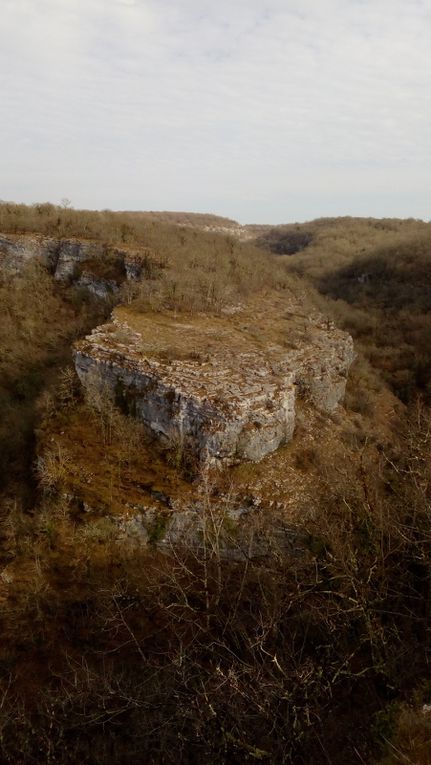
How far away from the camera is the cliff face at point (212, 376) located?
1631 cm

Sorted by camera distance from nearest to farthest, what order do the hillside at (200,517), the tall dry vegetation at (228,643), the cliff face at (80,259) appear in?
the tall dry vegetation at (228,643) → the hillside at (200,517) → the cliff face at (80,259)

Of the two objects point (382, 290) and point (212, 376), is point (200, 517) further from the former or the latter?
point (382, 290)

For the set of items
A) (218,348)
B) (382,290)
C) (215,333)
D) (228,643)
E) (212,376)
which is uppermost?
(382,290)

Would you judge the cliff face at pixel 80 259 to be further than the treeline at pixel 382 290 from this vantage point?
No

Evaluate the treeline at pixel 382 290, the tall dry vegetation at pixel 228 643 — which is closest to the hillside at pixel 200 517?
the tall dry vegetation at pixel 228 643

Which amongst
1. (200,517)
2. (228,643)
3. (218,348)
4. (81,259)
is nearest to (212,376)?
(218,348)

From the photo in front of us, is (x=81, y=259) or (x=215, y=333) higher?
(x=81, y=259)

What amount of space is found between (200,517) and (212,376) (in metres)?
5.50

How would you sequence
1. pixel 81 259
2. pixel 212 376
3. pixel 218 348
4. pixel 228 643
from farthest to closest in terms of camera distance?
1. pixel 81 259
2. pixel 218 348
3. pixel 212 376
4. pixel 228 643

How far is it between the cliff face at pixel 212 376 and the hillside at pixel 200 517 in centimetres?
9

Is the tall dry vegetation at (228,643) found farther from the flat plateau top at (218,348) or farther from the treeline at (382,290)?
the treeline at (382,290)

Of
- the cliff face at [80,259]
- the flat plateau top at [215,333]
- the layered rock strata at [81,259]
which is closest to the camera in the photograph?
the flat plateau top at [215,333]

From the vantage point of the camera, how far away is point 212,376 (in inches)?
706

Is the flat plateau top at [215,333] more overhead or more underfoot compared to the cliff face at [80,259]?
more underfoot
